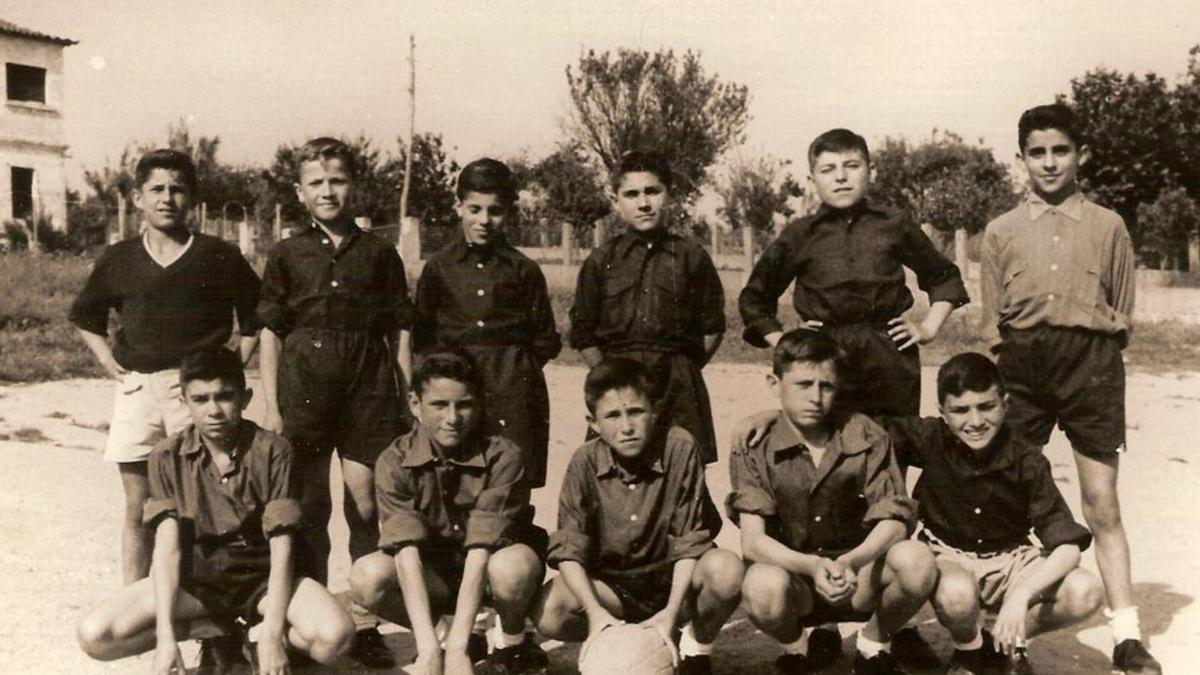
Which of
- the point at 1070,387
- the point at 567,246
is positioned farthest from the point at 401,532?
the point at 567,246

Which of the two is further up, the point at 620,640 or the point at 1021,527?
the point at 1021,527

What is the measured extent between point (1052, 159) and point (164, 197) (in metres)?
3.34

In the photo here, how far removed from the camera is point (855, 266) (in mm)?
4379

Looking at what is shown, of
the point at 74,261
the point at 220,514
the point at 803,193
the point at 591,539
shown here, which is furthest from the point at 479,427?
the point at 803,193

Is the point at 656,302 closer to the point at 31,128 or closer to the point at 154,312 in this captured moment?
the point at 154,312

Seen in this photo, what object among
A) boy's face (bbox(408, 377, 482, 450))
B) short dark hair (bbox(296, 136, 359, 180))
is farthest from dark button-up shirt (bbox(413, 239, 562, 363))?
boy's face (bbox(408, 377, 482, 450))

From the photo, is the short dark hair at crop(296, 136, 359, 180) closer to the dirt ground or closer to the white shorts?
the white shorts

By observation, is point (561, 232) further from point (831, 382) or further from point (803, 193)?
point (831, 382)

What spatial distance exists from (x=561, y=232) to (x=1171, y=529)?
1790 centimetres

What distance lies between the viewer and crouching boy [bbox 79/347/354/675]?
3.70 meters

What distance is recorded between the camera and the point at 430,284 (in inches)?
186

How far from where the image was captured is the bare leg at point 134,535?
4422mm

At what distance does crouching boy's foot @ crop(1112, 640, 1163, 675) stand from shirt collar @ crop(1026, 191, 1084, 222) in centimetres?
154

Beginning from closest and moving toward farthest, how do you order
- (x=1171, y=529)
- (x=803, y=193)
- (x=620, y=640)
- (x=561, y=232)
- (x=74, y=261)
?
(x=620, y=640)
(x=1171, y=529)
(x=74, y=261)
(x=561, y=232)
(x=803, y=193)
